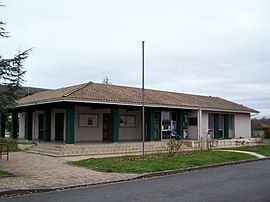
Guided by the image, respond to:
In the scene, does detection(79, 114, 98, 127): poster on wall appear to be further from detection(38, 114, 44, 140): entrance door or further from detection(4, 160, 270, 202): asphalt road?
detection(4, 160, 270, 202): asphalt road

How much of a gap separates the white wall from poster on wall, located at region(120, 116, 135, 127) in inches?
478

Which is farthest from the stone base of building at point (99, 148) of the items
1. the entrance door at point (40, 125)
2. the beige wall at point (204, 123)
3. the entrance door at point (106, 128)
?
the entrance door at point (40, 125)

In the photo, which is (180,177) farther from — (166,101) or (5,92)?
(166,101)

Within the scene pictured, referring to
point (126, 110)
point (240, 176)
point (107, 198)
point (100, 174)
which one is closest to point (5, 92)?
point (100, 174)

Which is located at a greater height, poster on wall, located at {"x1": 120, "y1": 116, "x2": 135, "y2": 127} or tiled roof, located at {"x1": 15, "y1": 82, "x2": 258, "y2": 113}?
tiled roof, located at {"x1": 15, "y1": 82, "x2": 258, "y2": 113}

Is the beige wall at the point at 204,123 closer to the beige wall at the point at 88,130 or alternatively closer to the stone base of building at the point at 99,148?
the stone base of building at the point at 99,148

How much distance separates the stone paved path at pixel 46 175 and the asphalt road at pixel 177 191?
39.8 inches

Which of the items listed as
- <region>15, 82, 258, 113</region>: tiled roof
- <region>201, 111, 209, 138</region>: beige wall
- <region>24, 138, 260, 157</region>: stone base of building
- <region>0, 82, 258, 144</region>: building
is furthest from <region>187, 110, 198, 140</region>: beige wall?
<region>24, 138, 260, 157</region>: stone base of building

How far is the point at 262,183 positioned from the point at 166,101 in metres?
17.4

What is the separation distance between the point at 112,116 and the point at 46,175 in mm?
11663

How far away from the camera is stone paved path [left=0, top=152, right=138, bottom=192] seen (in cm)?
1228

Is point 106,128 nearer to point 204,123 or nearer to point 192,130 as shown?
point 192,130

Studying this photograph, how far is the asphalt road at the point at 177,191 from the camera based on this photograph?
10016mm

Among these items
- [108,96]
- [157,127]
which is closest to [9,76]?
[108,96]
